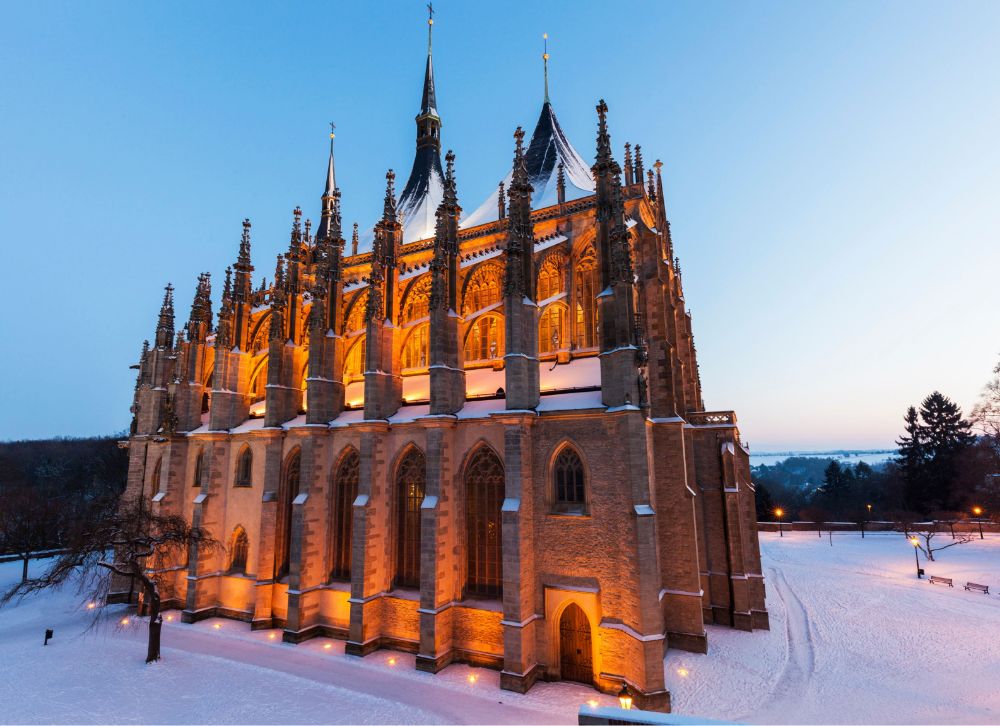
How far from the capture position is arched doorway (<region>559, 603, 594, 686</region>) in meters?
14.7

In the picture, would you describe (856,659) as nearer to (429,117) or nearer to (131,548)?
(131,548)

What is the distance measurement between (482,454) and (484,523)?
245cm

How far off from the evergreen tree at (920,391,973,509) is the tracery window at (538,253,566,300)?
51.1 m

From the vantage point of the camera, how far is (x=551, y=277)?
22.4 m

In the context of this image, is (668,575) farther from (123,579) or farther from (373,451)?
(123,579)

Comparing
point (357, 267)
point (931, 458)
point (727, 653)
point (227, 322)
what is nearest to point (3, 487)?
point (227, 322)

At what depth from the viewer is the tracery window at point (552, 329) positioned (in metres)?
21.1

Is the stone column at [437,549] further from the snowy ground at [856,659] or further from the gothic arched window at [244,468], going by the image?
the gothic arched window at [244,468]

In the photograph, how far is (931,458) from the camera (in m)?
55.6

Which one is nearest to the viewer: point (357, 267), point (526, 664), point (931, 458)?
point (526, 664)

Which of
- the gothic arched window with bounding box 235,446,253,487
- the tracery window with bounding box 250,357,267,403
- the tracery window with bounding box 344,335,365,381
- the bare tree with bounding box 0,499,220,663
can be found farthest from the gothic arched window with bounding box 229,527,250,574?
the tracery window with bounding box 344,335,365,381

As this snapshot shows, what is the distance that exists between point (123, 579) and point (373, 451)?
59.0 ft

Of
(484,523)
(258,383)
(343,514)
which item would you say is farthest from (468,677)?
(258,383)

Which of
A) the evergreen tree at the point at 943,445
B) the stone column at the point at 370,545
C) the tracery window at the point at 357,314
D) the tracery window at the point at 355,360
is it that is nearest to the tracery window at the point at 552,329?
the stone column at the point at 370,545
